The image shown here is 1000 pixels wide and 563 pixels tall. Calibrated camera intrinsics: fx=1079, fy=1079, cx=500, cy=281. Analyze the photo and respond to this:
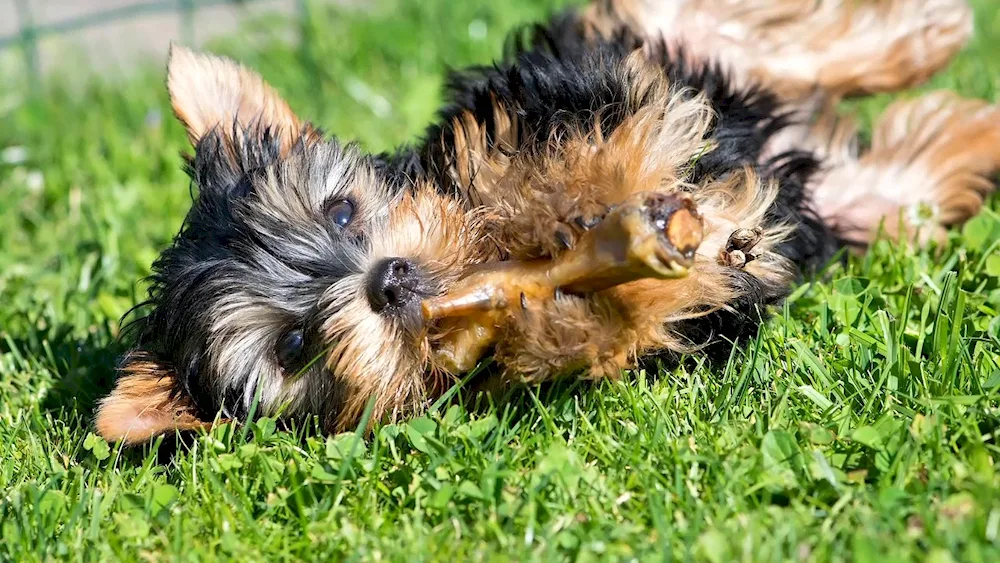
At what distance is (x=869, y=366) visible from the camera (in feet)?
8.75

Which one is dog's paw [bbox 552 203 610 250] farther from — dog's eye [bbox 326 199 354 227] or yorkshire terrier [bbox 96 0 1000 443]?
dog's eye [bbox 326 199 354 227]

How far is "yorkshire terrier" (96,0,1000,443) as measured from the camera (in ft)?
8.07

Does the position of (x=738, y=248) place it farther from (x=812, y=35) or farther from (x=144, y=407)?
(x=812, y=35)

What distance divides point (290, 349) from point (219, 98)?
948mm

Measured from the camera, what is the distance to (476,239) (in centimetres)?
270

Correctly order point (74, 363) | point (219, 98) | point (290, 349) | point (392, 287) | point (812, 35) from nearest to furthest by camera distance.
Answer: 1. point (392, 287)
2. point (290, 349)
3. point (219, 98)
4. point (74, 363)
5. point (812, 35)

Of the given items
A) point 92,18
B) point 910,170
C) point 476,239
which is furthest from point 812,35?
point 92,18

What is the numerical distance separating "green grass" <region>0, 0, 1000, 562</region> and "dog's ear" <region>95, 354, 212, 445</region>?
0.08 m

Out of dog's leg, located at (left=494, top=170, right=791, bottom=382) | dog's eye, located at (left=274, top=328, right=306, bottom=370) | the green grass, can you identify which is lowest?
the green grass

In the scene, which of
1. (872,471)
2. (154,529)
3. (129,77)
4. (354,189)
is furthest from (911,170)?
(129,77)

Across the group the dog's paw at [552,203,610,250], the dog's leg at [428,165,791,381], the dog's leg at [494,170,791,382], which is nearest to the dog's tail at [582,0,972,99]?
the dog's leg at [494,170,791,382]

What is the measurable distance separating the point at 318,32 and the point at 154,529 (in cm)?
436

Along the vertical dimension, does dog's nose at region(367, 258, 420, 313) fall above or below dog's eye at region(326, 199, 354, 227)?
below

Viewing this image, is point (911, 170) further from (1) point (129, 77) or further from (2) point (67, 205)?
(1) point (129, 77)
